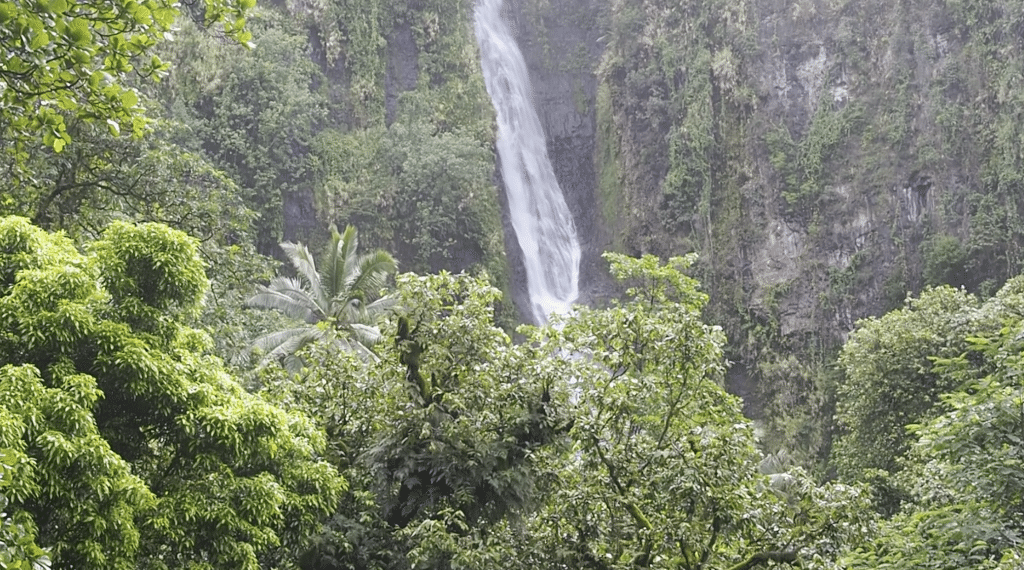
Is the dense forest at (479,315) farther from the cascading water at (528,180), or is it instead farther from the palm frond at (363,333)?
the cascading water at (528,180)

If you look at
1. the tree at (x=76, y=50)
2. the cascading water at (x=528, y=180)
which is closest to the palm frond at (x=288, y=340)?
the cascading water at (x=528, y=180)

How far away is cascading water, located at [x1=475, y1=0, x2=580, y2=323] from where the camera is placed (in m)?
30.7

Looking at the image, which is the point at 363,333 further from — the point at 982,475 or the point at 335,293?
the point at 982,475

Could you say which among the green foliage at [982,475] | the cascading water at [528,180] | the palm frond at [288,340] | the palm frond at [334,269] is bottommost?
the green foliage at [982,475]

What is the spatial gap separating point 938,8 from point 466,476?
93.4ft

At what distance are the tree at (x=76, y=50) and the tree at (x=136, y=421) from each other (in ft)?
5.99

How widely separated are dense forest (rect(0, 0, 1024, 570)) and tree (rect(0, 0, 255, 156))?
2cm

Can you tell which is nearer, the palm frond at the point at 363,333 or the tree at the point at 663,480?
the tree at the point at 663,480

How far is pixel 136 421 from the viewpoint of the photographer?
6.12 meters

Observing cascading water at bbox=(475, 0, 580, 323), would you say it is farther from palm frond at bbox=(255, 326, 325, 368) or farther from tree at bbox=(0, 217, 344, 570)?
tree at bbox=(0, 217, 344, 570)

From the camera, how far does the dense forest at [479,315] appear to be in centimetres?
574

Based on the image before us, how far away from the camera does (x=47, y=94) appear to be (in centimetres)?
407

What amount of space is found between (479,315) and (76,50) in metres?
4.80

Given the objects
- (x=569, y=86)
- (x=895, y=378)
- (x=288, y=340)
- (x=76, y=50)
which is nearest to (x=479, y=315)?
(x=76, y=50)
